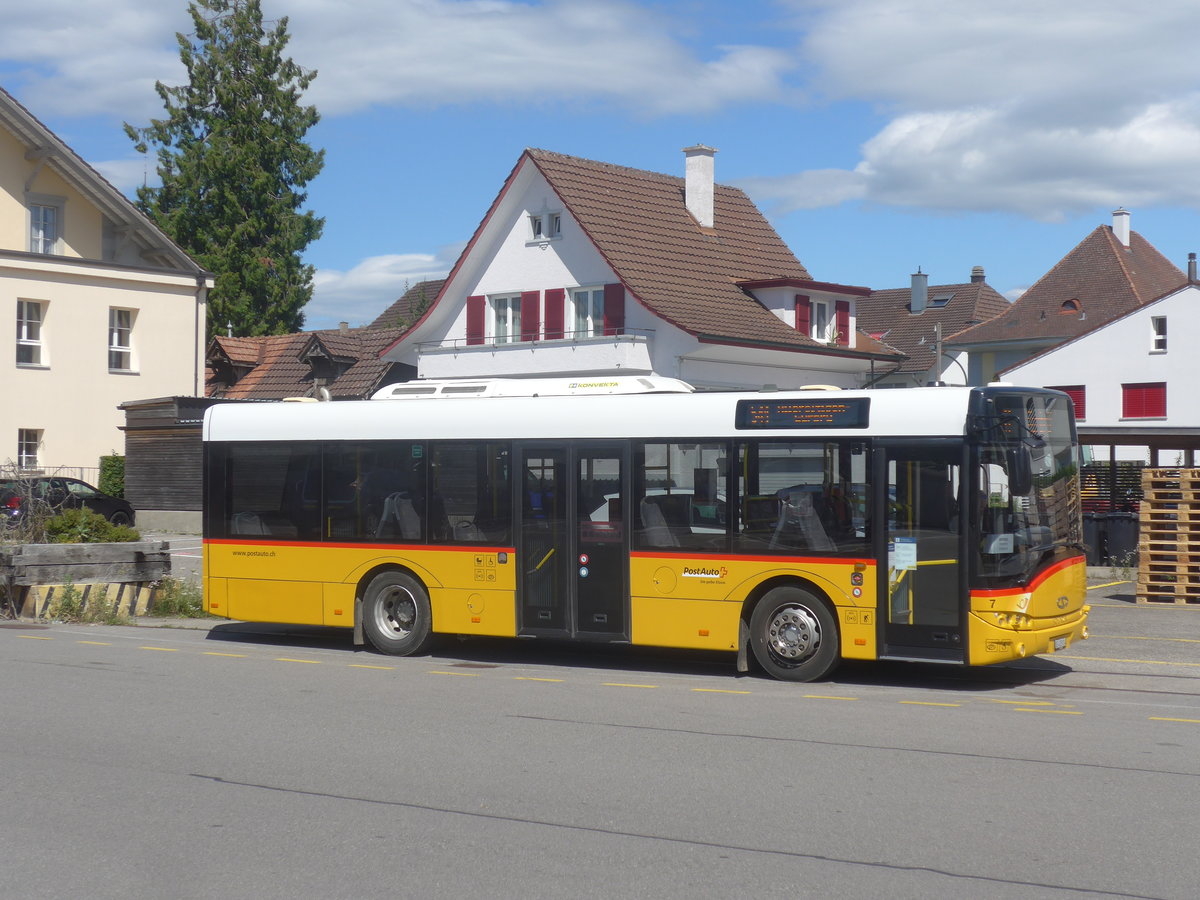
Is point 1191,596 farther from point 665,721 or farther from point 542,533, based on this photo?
point 665,721

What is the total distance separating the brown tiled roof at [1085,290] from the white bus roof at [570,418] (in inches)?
2357

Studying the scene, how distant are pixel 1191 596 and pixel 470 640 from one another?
9848 millimetres

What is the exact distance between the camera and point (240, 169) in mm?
65500

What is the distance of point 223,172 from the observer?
6519 cm

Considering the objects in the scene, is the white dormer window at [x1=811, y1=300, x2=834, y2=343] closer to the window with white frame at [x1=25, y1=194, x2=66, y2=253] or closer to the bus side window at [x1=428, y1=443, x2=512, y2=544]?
the window with white frame at [x1=25, y1=194, x2=66, y2=253]

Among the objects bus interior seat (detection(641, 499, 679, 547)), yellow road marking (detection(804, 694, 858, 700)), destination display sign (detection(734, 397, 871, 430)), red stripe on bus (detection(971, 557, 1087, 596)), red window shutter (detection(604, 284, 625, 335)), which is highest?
red window shutter (detection(604, 284, 625, 335))

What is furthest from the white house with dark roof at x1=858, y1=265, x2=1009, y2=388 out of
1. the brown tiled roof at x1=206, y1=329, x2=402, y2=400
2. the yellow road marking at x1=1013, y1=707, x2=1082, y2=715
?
the yellow road marking at x1=1013, y1=707, x2=1082, y2=715

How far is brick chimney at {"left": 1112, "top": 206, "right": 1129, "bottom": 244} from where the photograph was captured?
7444cm

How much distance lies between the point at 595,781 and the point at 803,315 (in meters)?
39.5

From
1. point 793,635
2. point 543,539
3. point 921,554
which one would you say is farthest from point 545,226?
point 921,554

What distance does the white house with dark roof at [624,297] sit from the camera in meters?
42.3

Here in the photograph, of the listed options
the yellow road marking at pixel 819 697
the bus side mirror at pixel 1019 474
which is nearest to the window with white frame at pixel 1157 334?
the bus side mirror at pixel 1019 474

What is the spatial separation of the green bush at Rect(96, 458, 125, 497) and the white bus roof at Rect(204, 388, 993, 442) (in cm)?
2830

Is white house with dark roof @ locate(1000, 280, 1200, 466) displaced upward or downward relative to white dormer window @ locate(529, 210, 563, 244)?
downward
